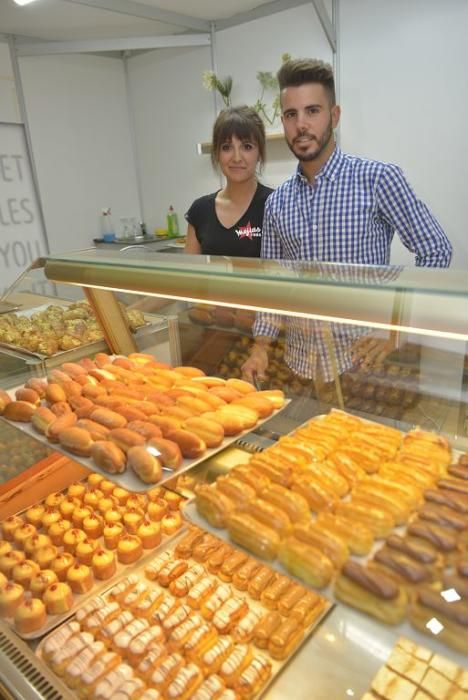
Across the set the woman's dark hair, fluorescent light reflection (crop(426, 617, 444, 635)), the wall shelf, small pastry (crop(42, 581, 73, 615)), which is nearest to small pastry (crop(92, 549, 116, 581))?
small pastry (crop(42, 581, 73, 615))

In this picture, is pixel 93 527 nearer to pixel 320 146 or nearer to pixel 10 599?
pixel 10 599

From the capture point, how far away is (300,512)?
3.95ft

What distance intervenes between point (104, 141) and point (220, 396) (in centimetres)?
669

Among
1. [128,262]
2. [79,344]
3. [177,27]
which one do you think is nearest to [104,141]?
[177,27]

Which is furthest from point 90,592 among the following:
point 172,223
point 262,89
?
point 172,223

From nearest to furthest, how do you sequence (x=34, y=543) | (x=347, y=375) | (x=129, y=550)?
(x=347, y=375) → (x=129, y=550) → (x=34, y=543)

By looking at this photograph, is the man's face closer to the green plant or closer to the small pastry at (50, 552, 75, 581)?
the small pastry at (50, 552, 75, 581)

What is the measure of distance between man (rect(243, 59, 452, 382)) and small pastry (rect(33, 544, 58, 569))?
1.64m

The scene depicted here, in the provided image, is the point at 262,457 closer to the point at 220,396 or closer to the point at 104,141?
the point at 220,396

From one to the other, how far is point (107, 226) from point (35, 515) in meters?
5.85

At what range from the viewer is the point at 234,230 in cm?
314

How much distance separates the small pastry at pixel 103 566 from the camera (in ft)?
6.29

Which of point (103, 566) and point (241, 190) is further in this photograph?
point (241, 190)

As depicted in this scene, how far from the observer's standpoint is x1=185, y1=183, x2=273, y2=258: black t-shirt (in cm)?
311
